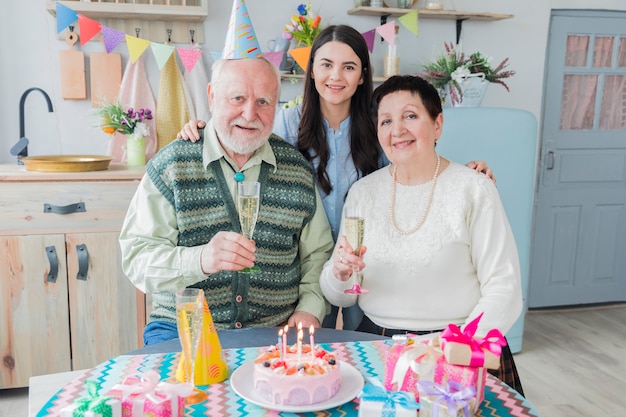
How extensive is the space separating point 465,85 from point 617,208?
1979 millimetres

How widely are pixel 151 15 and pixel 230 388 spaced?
2507mm

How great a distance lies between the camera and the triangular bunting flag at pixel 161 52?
3000 mm

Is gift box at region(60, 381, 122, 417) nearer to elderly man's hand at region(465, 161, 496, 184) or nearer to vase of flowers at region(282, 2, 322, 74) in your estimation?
elderly man's hand at region(465, 161, 496, 184)

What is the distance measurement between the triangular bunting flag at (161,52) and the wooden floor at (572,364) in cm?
183

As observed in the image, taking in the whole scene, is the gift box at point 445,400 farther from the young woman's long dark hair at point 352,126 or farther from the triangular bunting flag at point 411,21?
the triangular bunting flag at point 411,21

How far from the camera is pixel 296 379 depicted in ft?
3.67

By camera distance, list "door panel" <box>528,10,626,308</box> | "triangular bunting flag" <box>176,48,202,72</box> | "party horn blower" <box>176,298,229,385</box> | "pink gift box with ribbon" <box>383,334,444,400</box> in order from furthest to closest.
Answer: "door panel" <box>528,10,626,308</box>
"triangular bunting flag" <box>176,48,202,72</box>
"party horn blower" <box>176,298,229,385</box>
"pink gift box with ribbon" <box>383,334,444,400</box>

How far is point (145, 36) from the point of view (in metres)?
3.24

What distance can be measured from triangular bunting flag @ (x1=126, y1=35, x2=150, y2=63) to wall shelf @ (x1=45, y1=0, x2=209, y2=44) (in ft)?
0.53

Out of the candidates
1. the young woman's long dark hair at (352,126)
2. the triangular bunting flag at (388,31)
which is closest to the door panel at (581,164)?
the triangular bunting flag at (388,31)

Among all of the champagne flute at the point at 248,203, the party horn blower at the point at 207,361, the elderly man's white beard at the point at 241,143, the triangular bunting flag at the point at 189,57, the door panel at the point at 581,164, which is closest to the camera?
the party horn blower at the point at 207,361

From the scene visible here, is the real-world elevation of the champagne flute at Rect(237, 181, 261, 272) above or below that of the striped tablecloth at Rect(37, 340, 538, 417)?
above

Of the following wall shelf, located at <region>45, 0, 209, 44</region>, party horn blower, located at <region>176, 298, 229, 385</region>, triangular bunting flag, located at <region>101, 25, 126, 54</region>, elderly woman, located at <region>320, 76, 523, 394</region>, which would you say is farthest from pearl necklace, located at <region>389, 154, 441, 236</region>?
triangular bunting flag, located at <region>101, 25, 126, 54</region>

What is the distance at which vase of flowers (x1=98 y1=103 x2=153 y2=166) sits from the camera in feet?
9.91
